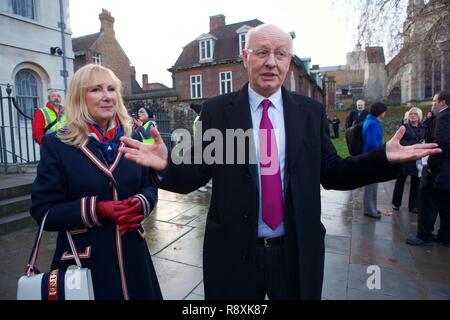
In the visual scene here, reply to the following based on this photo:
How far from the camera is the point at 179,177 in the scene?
169cm

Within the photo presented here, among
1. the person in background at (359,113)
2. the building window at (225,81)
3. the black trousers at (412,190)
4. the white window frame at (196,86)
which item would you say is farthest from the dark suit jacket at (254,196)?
the white window frame at (196,86)

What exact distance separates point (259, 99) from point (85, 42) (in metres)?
30.4

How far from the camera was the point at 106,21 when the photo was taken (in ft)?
93.7

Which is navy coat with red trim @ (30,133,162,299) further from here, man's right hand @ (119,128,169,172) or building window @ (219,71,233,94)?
building window @ (219,71,233,94)

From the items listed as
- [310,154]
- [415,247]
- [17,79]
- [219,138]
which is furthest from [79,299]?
[17,79]

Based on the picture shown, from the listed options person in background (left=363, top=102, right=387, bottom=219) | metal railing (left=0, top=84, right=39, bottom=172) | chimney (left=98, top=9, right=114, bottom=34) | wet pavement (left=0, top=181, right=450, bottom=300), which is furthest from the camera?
chimney (left=98, top=9, right=114, bottom=34)

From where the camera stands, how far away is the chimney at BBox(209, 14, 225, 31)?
29203 mm

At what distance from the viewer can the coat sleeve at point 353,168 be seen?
5.42 ft

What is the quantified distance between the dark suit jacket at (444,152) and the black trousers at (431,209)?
20 cm

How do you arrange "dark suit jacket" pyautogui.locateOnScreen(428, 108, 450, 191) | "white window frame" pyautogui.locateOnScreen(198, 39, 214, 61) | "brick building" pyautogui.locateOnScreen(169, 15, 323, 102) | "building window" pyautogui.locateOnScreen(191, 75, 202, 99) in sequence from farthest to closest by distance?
"building window" pyautogui.locateOnScreen(191, 75, 202, 99) < "white window frame" pyautogui.locateOnScreen(198, 39, 214, 61) < "brick building" pyautogui.locateOnScreen(169, 15, 323, 102) < "dark suit jacket" pyautogui.locateOnScreen(428, 108, 450, 191)

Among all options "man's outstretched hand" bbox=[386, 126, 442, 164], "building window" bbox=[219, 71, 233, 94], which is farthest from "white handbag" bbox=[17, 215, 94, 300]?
"building window" bbox=[219, 71, 233, 94]

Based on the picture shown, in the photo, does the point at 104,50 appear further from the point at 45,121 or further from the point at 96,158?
the point at 96,158

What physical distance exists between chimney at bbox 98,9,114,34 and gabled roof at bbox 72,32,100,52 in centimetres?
77

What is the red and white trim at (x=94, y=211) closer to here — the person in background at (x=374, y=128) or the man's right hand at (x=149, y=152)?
the man's right hand at (x=149, y=152)
